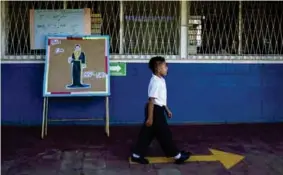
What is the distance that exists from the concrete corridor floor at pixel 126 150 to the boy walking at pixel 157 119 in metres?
0.13

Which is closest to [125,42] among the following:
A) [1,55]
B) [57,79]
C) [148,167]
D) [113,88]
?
[113,88]

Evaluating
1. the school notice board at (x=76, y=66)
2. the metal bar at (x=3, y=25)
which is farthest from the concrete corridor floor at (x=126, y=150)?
Answer: the metal bar at (x=3, y=25)

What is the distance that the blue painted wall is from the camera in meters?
7.55

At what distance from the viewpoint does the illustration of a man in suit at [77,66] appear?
22.7ft

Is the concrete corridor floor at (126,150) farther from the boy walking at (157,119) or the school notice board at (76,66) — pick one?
the school notice board at (76,66)

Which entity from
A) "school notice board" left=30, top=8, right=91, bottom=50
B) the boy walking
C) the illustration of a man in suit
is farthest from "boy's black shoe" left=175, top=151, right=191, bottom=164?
"school notice board" left=30, top=8, right=91, bottom=50

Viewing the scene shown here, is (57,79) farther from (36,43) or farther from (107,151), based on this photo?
(107,151)

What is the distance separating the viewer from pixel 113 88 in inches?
301

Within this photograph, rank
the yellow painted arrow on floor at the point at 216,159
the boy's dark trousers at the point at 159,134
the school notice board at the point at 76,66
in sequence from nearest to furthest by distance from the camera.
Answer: the boy's dark trousers at the point at 159,134
the yellow painted arrow on floor at the point at 216,159
the school notice board at the point at 76,66

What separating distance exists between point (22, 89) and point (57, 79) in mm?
951

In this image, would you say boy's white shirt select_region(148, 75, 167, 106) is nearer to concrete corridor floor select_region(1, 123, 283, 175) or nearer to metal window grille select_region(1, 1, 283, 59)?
concrete corridor floor select_region(1, 123, 283, 175)

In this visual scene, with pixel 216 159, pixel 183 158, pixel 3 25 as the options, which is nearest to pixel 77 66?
pixel 3 25

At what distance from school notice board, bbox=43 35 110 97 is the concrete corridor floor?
722mm

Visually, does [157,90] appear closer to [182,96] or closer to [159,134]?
[159,134]
